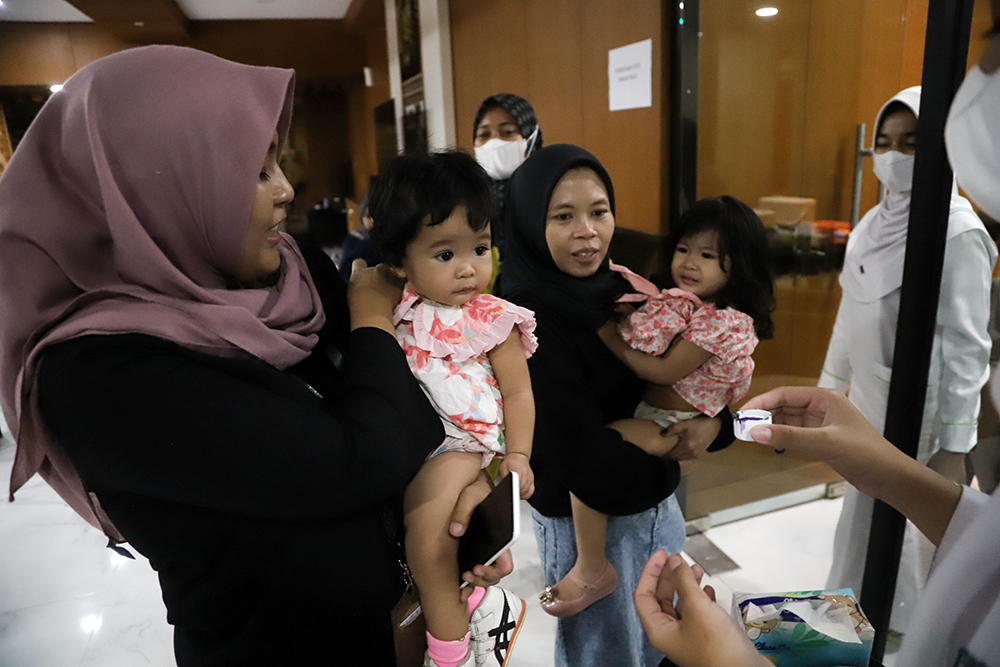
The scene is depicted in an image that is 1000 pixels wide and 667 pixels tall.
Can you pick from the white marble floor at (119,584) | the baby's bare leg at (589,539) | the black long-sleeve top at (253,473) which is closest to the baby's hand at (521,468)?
the black long-sleeve top at (253,473)

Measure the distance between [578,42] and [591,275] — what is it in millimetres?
1550

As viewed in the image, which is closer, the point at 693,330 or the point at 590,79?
the point at 693,330

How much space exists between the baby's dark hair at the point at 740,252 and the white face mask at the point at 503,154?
1.01 metres

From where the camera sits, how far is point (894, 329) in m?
1.56

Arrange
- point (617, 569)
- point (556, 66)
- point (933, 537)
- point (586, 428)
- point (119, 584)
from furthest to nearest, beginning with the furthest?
point (556, 66), point (119, 584), point (617, 569), point (586, 428), point (933, 537)

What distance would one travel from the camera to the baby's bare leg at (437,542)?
37.6 inches

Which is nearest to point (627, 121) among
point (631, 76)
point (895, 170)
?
point (631, 76)

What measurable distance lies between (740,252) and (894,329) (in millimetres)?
553

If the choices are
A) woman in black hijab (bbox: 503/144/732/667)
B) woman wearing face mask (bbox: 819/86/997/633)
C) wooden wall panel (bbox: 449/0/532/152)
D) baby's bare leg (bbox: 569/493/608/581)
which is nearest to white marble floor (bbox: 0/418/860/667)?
woman wearing face mask (bbox: 819/86/997/633)

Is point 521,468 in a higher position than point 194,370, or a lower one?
lower

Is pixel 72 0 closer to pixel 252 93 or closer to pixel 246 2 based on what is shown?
pixel 246 2

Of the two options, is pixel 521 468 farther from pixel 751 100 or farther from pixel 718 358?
pixel 751 100

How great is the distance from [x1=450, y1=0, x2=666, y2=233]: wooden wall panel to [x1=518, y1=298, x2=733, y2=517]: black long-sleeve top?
44.2 inches

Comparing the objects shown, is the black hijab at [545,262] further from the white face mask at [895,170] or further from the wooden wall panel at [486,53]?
the wooden wall panel at [486,53]
